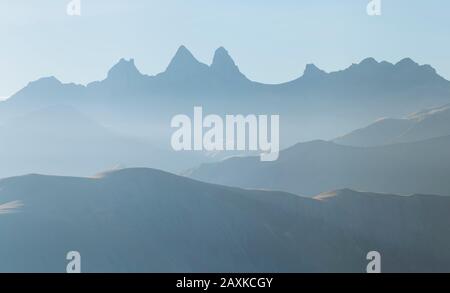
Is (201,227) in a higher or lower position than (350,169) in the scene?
lower

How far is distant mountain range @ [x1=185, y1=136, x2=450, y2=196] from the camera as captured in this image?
139375 mm

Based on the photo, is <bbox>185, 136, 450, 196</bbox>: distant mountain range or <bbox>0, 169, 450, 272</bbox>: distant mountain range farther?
<bbox>185, 136, 450, 196</bbox>: distant mountain range

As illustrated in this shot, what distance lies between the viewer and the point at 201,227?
68.9 m

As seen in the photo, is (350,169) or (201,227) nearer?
(201,227)

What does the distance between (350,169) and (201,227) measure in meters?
86.6

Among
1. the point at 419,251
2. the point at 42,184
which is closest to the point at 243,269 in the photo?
the point at 42,184

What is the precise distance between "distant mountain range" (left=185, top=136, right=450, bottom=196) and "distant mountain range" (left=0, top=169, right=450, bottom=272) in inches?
1902

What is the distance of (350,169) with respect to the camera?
149750mm

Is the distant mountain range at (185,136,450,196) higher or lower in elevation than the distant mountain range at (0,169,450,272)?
higher
